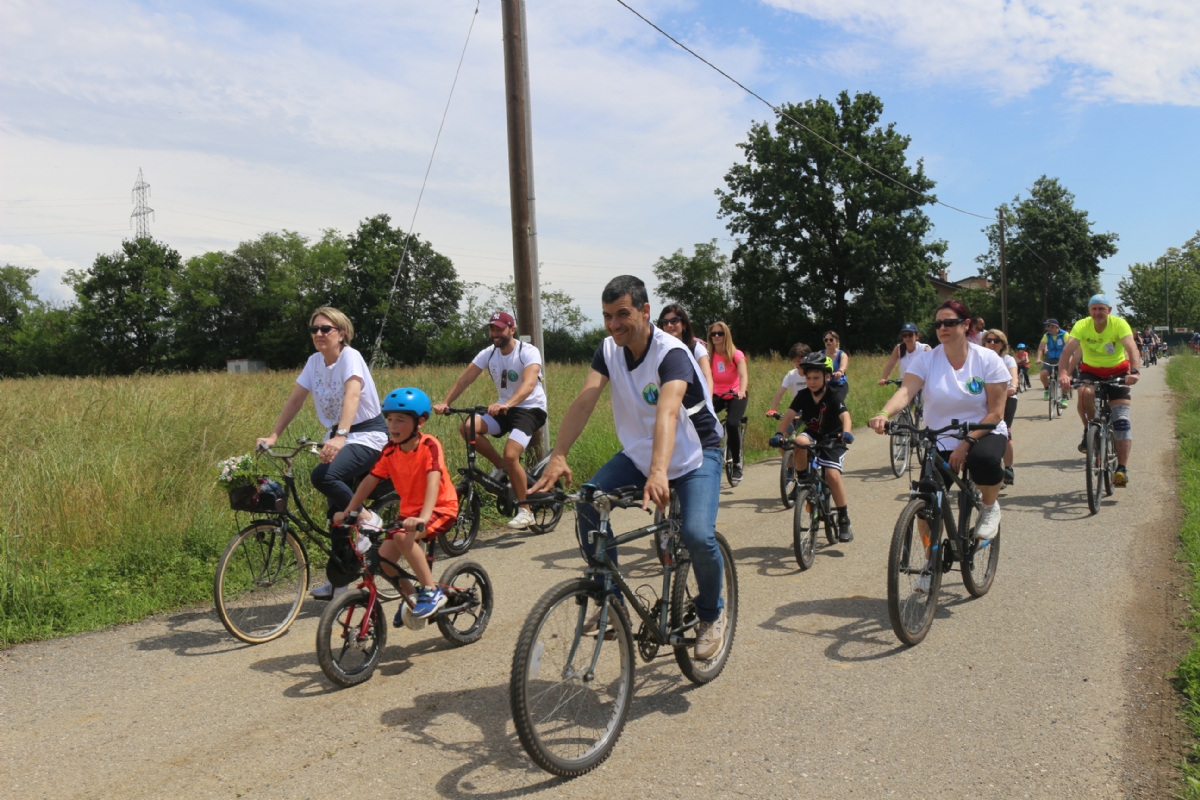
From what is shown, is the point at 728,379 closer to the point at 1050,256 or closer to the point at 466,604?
the point at 466,604

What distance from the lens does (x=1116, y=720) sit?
366 centimetres

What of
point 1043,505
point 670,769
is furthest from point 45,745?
point 1043,505

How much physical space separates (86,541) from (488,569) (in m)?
2.93

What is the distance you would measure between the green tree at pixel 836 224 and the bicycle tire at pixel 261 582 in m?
44.6

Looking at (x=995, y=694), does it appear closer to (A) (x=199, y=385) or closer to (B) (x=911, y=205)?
(A) (x=199, y=385)

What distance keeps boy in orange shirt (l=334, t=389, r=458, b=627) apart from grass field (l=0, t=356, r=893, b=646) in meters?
2.22

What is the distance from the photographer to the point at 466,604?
485 centimetres

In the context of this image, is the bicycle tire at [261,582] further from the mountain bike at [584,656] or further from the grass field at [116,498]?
the mountain bike at [584,656]

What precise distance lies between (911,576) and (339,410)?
3.75 meters

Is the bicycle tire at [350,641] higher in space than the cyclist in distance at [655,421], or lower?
lower

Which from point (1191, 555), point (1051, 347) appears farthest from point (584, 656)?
point (1051, 347)

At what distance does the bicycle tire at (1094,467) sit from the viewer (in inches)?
318

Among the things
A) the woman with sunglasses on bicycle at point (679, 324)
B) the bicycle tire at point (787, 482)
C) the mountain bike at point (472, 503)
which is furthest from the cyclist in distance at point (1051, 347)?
the mountain bike at point (472, 503)

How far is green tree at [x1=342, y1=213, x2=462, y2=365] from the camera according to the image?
69.4 metres
